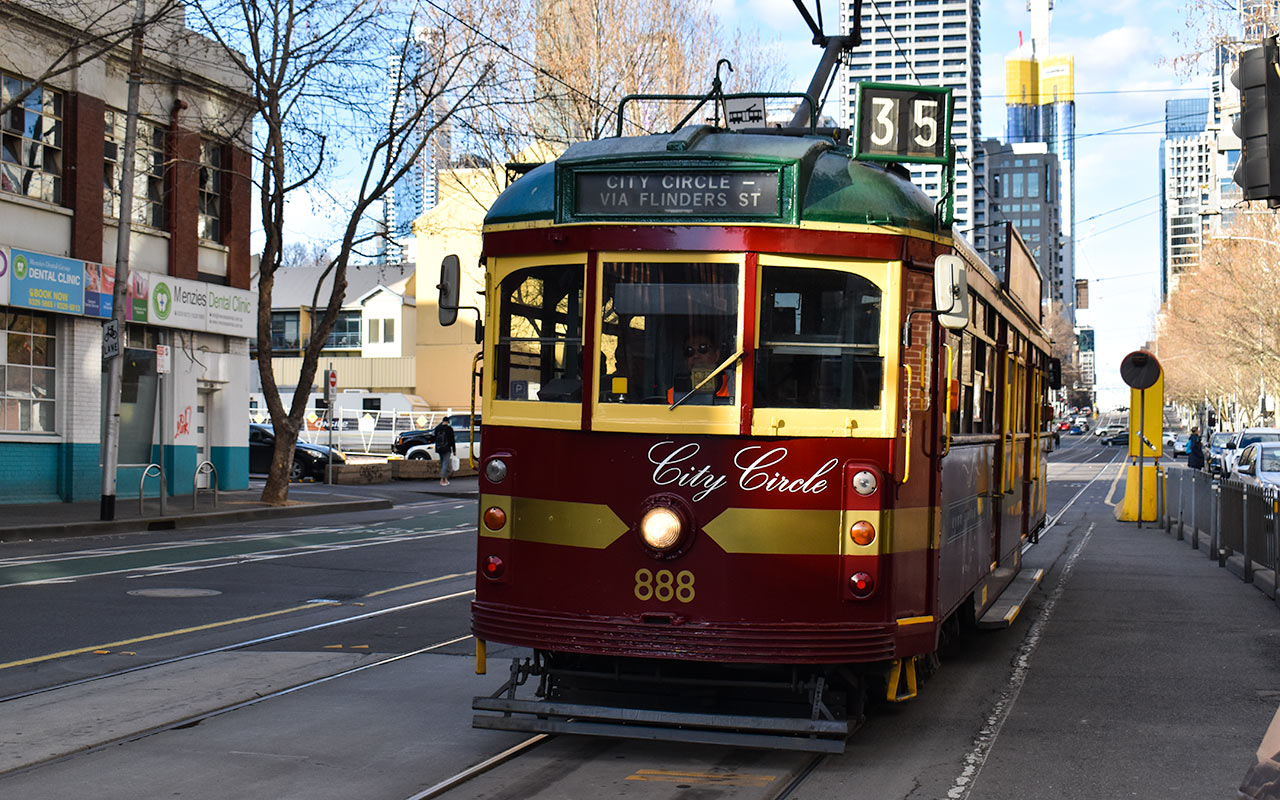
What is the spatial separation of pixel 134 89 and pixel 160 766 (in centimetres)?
1816

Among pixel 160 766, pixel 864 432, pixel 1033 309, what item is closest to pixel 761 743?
pixel 864 432

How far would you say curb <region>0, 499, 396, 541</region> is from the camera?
19328mm

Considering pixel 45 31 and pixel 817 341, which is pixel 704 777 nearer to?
pixel 817 341

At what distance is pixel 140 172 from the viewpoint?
27062mm

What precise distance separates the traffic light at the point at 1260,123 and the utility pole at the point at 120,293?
1698cm

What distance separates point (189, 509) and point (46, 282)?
4.63 meters

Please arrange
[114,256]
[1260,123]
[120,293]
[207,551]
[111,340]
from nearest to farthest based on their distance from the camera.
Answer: [1260,123] < [207,551] < [111,340] < [120,293] < [114,256]

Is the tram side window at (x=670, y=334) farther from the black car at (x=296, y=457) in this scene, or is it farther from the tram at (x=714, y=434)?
the black car at (x=296, y=457)

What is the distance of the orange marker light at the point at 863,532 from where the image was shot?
6695 mm

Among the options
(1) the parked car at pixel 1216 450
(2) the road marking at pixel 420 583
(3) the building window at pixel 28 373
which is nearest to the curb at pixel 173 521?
(3) the building window at pixel 28 373

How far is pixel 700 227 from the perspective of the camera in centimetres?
681

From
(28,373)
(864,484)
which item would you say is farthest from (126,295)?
(864,484)

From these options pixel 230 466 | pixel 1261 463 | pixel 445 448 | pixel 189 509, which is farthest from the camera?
pixel 445 448

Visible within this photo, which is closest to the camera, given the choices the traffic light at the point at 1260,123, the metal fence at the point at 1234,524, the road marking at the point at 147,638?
the traffic light at the point at 1260,123
